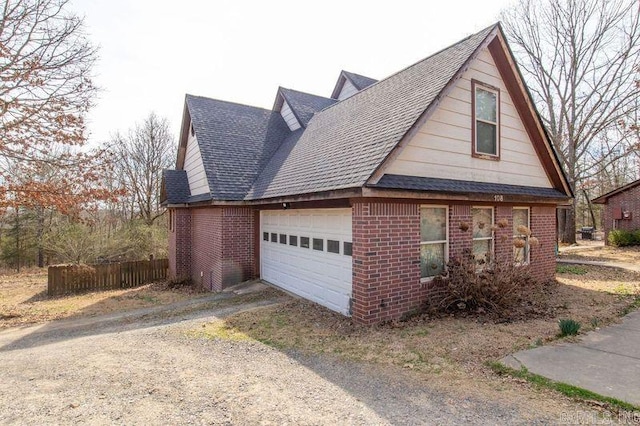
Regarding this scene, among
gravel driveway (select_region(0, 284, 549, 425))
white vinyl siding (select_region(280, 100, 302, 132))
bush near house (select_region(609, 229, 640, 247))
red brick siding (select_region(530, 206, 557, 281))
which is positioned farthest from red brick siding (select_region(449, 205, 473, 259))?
bush near house (select_region(609, 229, 640, 247))

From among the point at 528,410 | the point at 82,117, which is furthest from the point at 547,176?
the point at 82,117

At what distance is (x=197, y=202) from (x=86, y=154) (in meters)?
3.74

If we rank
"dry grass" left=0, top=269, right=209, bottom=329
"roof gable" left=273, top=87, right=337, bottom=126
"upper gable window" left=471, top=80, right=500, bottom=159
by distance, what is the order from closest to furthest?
"upper gable window" left=471, top=80, right=500, bottom=159
"dry grass" left=0, top=269, right=209, bottom=329
"roof gable" left=273, top=87, right=337, bottom=126

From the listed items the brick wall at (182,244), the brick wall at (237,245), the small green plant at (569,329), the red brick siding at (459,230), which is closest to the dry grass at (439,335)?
the small green plant at (569,329)

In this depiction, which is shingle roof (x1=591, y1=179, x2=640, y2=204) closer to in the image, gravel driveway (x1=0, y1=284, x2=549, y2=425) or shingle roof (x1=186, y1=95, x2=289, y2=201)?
shingle roof (x1=186, y1=95, x2=289, y2=201)

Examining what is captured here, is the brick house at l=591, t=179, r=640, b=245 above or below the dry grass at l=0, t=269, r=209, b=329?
above

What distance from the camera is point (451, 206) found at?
808 cm

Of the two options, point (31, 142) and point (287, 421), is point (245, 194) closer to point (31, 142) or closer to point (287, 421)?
point (31, 142)

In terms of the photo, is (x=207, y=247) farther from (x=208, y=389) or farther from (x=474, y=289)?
(x=474, y=289)

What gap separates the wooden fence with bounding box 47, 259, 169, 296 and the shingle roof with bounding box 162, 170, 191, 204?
11.7ft

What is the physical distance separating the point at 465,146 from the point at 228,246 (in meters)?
7.36

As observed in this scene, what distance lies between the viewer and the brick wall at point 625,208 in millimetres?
22344

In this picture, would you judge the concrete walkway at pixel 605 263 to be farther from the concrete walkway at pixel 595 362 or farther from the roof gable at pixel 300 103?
the roof gable at pixel 300 103

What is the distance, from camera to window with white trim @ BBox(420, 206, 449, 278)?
7711mm
